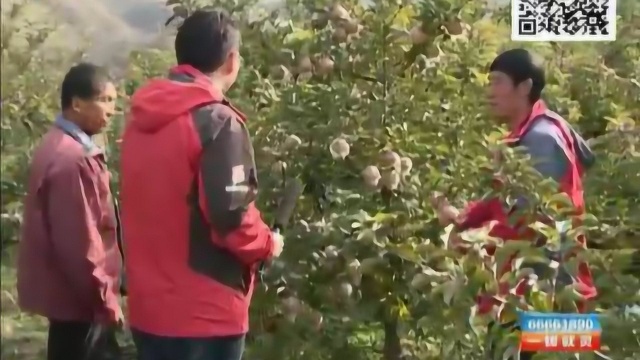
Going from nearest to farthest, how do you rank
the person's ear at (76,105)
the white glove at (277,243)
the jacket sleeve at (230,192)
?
the jacket sleeve at (230,192) < the white glove at (277,243) < the person's ear at (76,105)

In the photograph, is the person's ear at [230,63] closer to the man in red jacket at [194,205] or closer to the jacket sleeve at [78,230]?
the man in red jacket at [194,205]

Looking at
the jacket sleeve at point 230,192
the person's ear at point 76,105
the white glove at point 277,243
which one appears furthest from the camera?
the person's ear at point 76,105

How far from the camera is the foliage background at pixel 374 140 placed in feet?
6.08

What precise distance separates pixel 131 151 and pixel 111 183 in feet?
0.47

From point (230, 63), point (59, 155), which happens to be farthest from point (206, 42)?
point (59, 155)

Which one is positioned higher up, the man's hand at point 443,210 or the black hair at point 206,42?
the black hair at point 206,42

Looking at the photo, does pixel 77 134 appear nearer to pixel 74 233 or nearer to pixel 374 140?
pixel 74 233

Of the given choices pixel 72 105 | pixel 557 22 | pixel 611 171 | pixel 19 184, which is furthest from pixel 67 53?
pixel 611 171

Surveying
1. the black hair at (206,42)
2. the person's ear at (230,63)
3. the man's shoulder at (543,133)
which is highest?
the black hair at (206,42)

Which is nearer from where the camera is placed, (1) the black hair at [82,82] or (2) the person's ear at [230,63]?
(2) the person's ear at [230,63]

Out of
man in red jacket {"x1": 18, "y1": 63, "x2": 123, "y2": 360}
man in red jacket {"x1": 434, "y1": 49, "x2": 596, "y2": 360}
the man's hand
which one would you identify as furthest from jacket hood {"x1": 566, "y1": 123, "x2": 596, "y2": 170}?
man in red jacket {"x1": 18, "y1": 63, "x2": 123, "y2": 360}

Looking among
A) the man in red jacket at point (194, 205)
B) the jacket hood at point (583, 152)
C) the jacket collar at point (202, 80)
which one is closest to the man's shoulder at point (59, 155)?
the man in red jacket at point (194, 205)

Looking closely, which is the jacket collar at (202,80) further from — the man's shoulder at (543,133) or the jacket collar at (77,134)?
the man's shoulder at (543,133)

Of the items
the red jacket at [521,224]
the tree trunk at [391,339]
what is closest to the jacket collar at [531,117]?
the red jacket at [521,224]
